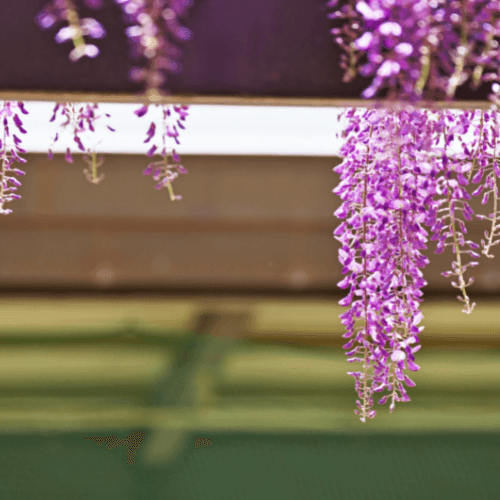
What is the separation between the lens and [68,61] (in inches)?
32.2

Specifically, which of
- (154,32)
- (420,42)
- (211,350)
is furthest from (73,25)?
(211,350)

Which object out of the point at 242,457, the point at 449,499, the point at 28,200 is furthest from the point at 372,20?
the point at 449,499

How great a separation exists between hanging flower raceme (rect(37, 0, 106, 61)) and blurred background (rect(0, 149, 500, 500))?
61.7 inches

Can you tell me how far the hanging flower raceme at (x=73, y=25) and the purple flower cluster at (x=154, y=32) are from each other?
0.22 ft

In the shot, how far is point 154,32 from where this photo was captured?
0.73 meters

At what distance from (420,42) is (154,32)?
507 millimetres

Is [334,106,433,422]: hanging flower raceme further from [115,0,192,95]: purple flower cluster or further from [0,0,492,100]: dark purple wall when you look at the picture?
[115,0,192,95]: purple flower cluster

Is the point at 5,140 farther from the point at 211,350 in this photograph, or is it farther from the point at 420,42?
the point at 211,350

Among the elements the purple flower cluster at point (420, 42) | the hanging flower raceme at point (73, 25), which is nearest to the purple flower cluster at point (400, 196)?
the purple flower cluster at point (420, 42)

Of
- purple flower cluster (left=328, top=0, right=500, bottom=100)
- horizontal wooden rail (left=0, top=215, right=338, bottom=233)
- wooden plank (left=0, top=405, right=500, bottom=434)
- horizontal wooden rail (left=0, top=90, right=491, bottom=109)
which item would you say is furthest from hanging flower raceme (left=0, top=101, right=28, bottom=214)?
wooden plank (left=0, top=405, right=500, bottom=434)

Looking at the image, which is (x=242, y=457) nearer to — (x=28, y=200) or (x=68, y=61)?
(x=28, y=200)

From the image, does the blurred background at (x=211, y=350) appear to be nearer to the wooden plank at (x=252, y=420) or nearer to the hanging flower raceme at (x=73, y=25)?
the wooden plank at (x=252, y=420)

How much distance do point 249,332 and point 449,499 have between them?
4.91ft

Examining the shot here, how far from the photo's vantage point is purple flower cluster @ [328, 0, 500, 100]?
2.47ft
